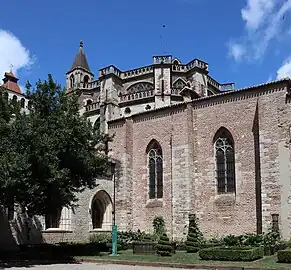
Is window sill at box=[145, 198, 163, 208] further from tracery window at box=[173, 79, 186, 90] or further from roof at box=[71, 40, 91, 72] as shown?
roof at box=[71, 40, 91, 72]

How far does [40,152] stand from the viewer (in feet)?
60.8

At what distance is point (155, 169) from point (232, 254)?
12968mm

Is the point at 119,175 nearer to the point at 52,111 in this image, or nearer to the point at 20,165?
the point at 52,111

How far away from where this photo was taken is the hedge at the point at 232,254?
18.0 meters

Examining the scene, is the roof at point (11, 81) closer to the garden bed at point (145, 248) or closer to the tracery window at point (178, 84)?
the tracery window at point (178, 84)

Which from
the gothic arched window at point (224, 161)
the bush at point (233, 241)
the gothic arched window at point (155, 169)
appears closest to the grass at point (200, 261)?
the bush at point (233, 241)

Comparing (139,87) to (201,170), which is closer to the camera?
(201,170)

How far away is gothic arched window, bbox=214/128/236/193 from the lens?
2708 centimetres

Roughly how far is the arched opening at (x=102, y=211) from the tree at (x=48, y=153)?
27.6 ft

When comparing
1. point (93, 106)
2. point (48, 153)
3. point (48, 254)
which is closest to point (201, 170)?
point (48, 254)

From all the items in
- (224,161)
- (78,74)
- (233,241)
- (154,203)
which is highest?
(78,74)

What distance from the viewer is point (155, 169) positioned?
30.5m

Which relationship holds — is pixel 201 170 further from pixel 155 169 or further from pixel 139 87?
pixel 139 87

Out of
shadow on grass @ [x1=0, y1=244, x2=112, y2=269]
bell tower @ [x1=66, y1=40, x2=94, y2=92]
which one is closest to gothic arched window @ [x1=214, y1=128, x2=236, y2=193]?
shadow on grass @ [x1=0, y1=244, x2=112, y2=269]
